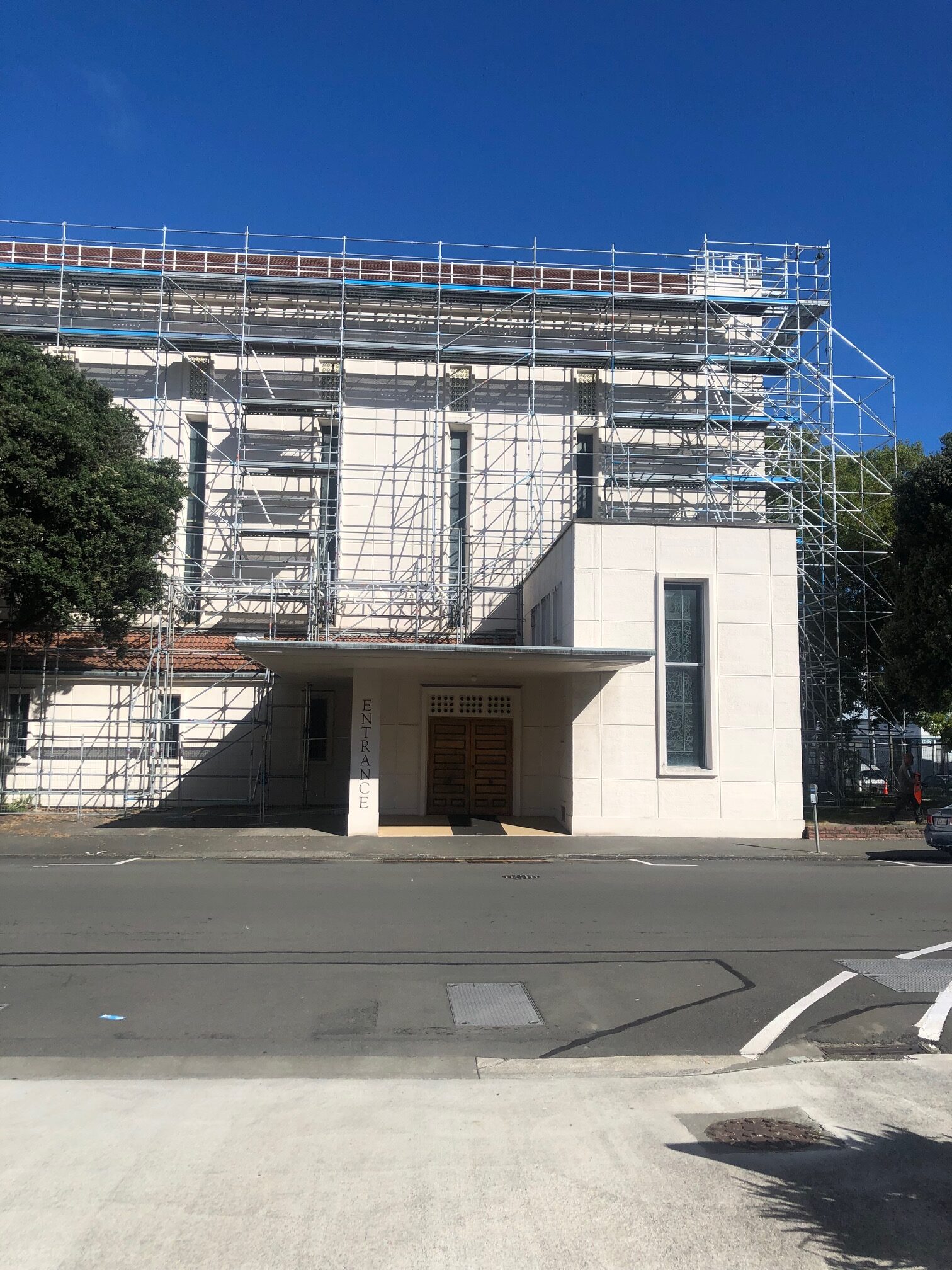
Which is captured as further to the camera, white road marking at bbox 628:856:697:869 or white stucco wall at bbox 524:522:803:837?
white stucco wall at bbox 524:522:803:837

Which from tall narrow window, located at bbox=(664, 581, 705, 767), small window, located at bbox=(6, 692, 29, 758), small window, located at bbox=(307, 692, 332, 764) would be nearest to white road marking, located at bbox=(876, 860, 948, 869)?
tall narrow window, located at bbox=(664, 581, 705, 767)

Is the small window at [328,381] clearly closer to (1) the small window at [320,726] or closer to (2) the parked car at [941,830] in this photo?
(1) the small window at [320,726]

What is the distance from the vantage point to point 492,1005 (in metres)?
7.32

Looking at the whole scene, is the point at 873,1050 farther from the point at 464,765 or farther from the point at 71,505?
the point at 71,505

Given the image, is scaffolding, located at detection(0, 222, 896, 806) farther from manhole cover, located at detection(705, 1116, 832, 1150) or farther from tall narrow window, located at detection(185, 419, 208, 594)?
manhole cover, located at detection(705, 1116, 832, 1150)

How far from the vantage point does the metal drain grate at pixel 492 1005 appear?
691 centimetres

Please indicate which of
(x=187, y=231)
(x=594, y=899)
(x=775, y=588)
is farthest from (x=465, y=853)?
(x=187, y=231)

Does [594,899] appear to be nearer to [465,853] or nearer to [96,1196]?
[465,853]

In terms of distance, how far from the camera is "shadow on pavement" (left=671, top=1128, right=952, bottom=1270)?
366cm

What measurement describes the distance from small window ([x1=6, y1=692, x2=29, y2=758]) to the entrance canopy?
8.55 m

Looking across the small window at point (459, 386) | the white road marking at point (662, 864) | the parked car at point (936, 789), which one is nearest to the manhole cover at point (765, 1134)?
the white road marking at point (662, 864)

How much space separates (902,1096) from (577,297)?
25254mm

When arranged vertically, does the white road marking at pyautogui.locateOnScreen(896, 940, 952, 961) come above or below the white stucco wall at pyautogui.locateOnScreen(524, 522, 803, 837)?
below

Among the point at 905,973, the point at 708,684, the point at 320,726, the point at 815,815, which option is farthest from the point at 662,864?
the point at 320,726
